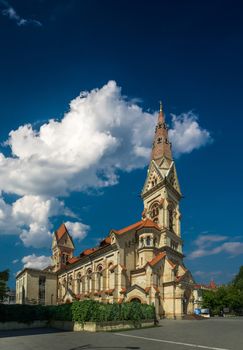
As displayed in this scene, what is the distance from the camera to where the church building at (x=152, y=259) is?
171ft

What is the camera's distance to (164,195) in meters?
61.8

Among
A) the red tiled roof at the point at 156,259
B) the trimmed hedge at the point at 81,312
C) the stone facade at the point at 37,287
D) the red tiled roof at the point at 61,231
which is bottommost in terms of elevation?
the stone facade at the point at 37,287

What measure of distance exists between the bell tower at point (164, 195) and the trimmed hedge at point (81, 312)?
20.6 m

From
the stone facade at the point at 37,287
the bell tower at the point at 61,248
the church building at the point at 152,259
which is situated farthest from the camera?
the bell tower at the point at 61,248

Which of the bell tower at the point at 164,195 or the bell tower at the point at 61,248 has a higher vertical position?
the bell tower at the point at 164,195

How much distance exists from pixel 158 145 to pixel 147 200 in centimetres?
1111

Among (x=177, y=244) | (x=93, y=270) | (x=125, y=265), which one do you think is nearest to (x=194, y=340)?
(x=125, y=265)

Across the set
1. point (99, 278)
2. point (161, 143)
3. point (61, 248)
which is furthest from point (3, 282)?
point (61, 248)

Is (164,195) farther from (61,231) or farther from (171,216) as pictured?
(61,231)

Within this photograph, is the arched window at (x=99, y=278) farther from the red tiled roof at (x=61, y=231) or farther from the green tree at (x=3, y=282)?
the red tiled roof at (x=61, y=231)

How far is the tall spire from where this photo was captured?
222ft

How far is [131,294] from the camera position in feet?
169

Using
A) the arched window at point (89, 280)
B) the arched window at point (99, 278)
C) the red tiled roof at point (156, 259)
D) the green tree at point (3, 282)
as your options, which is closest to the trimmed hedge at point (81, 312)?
the green tree at point (3, 282)

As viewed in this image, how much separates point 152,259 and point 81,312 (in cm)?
2241
